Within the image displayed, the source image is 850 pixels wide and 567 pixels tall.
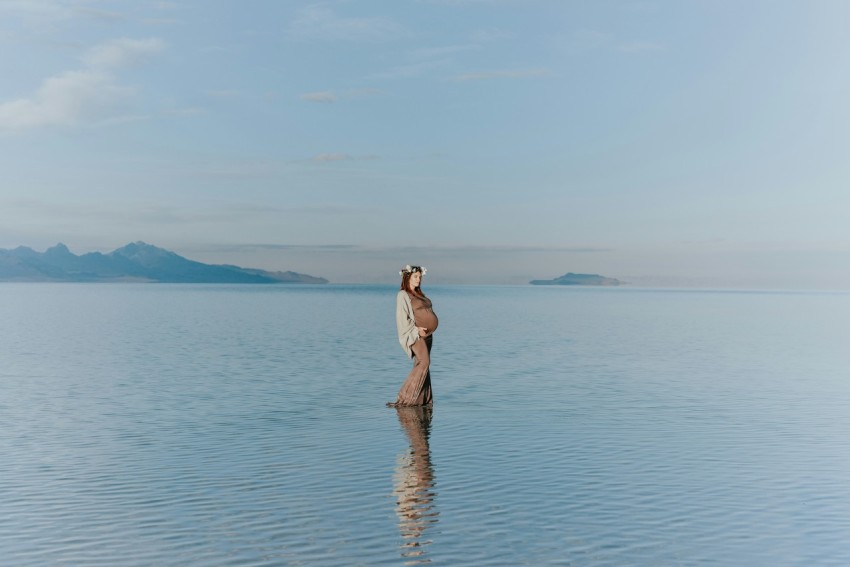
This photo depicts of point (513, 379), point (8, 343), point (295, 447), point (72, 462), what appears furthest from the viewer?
point (8, 343)

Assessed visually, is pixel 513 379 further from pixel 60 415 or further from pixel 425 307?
pixel 60 415

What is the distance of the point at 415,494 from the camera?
1479 centimetres

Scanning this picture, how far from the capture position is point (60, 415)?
24.6 m

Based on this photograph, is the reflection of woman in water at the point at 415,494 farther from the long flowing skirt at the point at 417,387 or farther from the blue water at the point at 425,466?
the long flowing skirt at the point at 417,387

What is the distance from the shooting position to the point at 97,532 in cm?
1260

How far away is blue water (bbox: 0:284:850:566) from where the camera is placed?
474 inches

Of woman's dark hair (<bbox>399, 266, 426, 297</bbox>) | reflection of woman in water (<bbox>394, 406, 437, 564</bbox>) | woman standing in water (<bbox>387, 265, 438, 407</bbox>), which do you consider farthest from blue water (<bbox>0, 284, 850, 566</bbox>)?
woman's dark hair (<bbox>399, 266, 426, 297</bbox>)

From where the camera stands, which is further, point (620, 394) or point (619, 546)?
point (620, 394)

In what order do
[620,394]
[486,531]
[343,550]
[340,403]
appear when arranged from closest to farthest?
[343,550]
[486,531]
[340,403]
[620,394]

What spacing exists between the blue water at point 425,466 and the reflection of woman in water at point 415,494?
6 cm

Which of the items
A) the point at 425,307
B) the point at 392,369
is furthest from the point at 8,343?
the point at 425,307

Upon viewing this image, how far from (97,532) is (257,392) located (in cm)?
1801

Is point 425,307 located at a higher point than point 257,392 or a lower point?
higher

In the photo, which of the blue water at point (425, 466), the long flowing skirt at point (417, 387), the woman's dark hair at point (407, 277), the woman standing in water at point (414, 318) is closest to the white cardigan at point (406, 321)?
the woman standing in water at point (414, 318)
